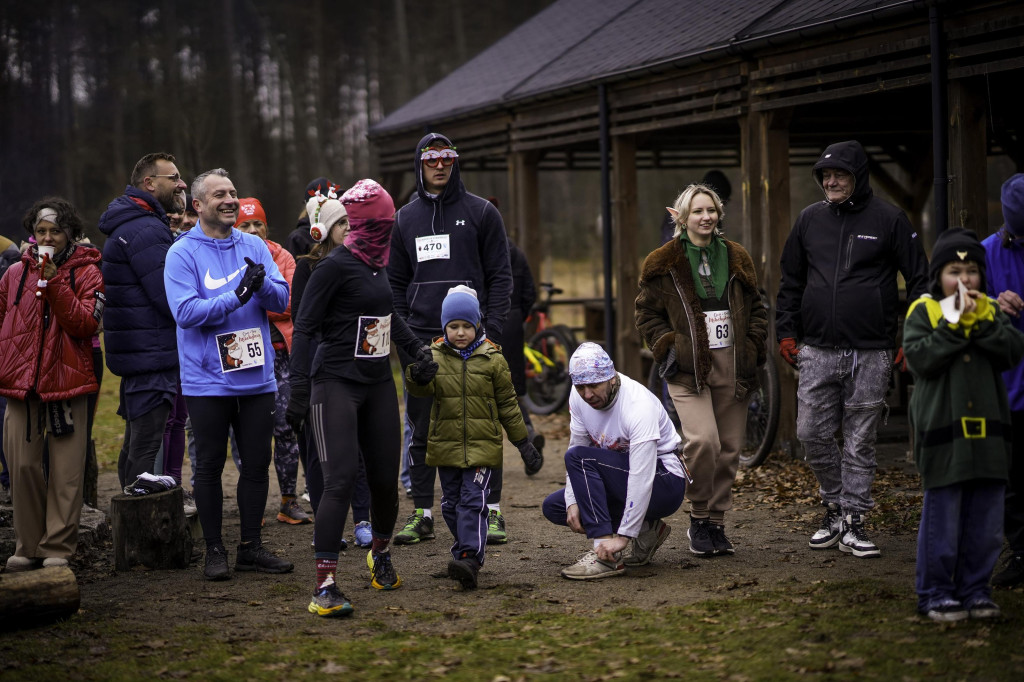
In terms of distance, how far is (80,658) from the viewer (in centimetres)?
470

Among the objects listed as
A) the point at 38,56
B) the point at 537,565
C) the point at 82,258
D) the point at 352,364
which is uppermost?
the point at 38,56

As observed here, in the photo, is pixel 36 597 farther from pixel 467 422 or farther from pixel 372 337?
pixel 467 422

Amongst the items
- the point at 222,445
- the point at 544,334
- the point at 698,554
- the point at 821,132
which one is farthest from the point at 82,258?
the point at 821,132

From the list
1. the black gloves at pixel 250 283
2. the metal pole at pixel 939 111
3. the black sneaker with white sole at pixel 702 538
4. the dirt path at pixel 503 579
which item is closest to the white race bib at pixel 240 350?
the black gloves at pixel 250 283

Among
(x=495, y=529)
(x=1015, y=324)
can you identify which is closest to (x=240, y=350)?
(x=495, y=529)

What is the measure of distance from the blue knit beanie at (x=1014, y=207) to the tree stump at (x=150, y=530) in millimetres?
4497

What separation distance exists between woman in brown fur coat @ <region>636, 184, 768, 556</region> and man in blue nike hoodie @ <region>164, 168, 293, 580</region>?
208cm

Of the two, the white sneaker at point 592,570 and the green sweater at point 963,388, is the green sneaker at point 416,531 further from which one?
the green sweater at point 963,388

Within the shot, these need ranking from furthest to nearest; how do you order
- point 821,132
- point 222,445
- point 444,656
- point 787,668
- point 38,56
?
point 38,56 < point 821,132 < point 222,445 < point 444,656 < point 787,668

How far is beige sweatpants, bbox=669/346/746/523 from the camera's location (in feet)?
19.7

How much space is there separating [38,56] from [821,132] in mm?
12937

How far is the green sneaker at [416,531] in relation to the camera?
6.69m

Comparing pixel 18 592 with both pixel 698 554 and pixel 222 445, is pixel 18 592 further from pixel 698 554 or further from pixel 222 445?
pixel 698 554

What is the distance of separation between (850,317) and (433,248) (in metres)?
2.43
